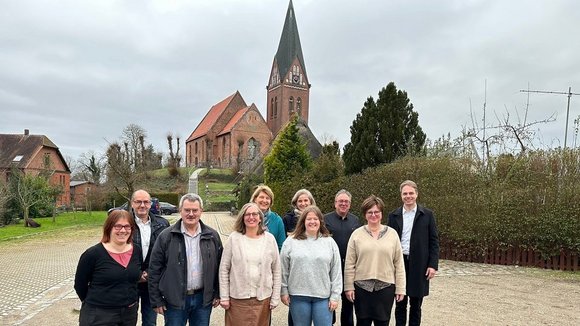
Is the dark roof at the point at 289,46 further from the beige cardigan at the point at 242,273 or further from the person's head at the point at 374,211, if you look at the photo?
the beige cardigan at the point at 242,273

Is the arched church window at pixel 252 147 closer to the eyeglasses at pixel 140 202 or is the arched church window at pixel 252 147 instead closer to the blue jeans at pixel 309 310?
the eyeglasses at pixel 140 202

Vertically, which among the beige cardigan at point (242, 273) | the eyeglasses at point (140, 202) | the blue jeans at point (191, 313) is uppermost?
the eyeglasses at point (140, 202)

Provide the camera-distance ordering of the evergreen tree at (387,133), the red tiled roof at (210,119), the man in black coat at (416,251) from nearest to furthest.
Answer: the man in black coat at (416,251), the evergreen tree at (387,133), the red tiled roof at (210,119)

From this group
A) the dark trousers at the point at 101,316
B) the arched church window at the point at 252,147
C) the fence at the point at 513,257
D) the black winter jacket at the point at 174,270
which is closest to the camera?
the dark trousers at the point at 101,316

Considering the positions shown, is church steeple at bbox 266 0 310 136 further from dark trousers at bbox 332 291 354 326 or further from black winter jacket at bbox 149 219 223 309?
black winter jacket at bbox 149 219 223 309

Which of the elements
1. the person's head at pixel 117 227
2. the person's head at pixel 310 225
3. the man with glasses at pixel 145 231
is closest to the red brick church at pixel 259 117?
the man with glasses at pixel 145 231

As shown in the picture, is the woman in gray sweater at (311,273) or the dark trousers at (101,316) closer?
the dark trousers at (101,316)

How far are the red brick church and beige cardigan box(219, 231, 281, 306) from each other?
1995 inches

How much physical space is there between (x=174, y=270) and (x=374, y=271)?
1.78 metres

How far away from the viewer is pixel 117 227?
3.35 meters

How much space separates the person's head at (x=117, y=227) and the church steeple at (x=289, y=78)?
56680 millimetres

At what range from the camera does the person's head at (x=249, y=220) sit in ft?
11.9

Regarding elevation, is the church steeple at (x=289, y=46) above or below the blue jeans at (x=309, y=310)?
above

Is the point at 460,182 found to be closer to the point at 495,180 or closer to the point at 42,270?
→ the point at 495,180
